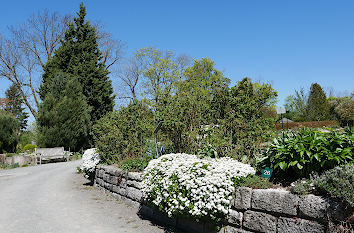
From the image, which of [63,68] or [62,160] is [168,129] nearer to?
[62,160]

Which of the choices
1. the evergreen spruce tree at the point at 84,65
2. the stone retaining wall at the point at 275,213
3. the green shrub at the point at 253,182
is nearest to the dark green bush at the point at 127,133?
the stone retaining wall at the point at 275,213

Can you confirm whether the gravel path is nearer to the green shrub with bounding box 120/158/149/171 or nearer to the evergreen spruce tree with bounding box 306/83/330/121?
the green shrub with bounding box 120/158/149/171

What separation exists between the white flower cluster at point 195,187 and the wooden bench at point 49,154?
1383cm

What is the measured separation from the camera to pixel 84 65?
74.4 feet

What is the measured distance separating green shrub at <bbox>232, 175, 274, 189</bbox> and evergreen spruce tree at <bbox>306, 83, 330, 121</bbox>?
28.1 meters

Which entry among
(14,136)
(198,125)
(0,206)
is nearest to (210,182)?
(198,125)

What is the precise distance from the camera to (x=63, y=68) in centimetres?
2278

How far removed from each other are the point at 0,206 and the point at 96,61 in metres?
18.9

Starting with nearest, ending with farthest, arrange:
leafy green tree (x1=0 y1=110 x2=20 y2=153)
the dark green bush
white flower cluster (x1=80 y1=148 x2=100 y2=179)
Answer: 1. the dark green bush
2. white flower cluster (x1=80 y1=148 x2=100 y2=179)
3. leafy green tree (x1=0 y1=110 x2=20 y2=153)

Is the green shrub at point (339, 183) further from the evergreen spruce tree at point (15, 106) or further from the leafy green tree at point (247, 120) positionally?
the evergreen spruce tree at point (15, 106)

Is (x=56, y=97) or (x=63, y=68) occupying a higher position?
(x=63, y=68)

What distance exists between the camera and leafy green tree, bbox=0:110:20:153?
17.3m

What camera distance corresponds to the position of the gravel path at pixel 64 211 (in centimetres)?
471

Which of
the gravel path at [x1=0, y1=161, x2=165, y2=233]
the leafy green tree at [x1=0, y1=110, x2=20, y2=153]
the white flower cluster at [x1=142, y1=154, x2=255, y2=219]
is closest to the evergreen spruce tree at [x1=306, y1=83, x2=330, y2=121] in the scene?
the gravel path at [x1=0, y1=161, x2=165, y2=233]
